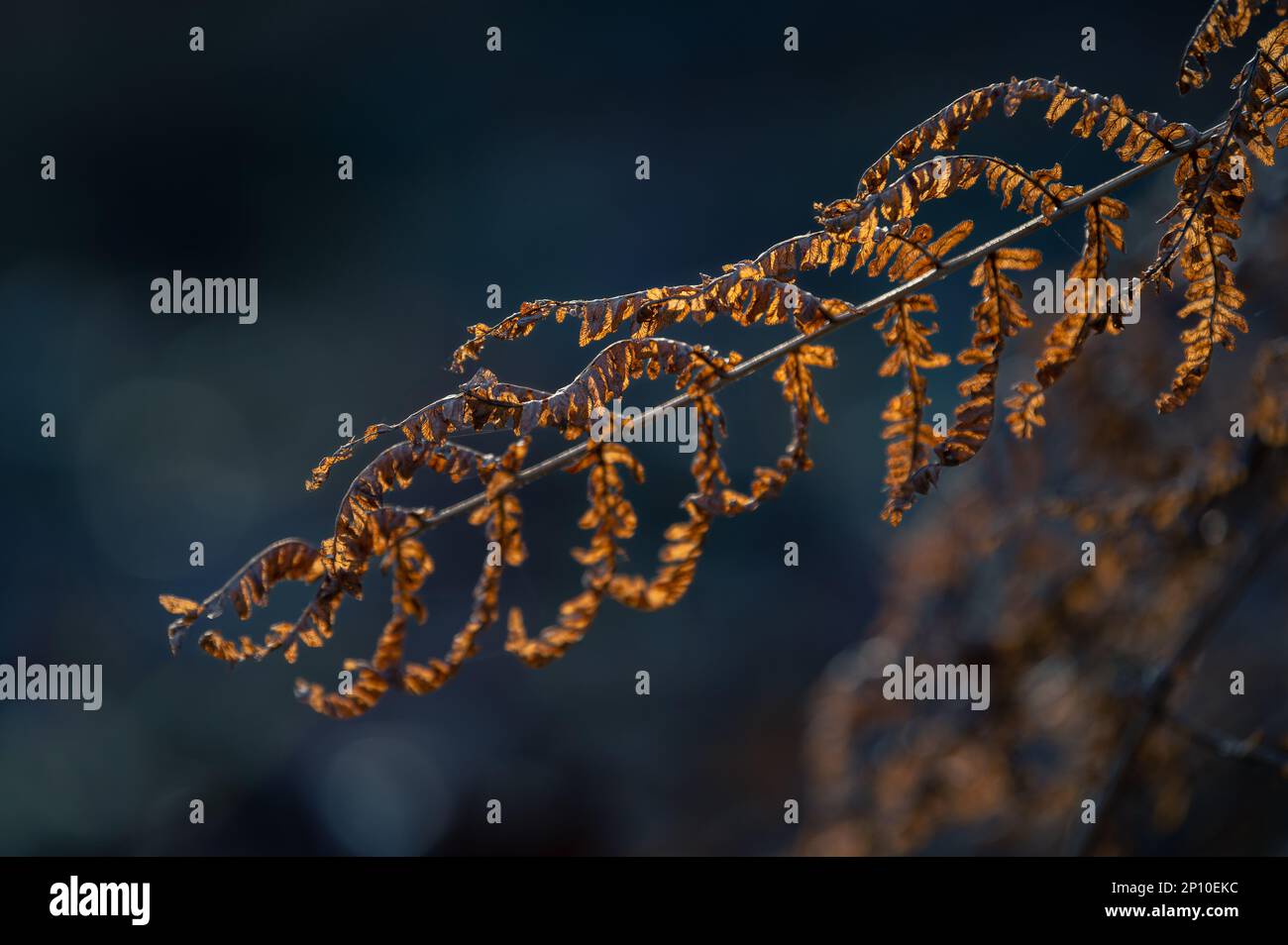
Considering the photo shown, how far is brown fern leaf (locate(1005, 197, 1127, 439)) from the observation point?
1.28 m

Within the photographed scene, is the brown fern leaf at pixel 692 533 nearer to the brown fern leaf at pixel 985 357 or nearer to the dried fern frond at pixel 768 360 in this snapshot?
the dried fern frond at pixel 768 360

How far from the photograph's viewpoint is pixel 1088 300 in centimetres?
130

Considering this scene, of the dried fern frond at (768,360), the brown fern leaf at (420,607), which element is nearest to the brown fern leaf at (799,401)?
the dried fern frond at (768,360)

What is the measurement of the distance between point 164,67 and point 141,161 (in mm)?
903

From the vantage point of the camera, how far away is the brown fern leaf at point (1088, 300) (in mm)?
1280

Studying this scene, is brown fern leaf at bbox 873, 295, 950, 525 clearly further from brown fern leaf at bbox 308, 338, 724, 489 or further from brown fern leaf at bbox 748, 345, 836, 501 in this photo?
brown fern leaf at bbox 308, 338, 724, 489

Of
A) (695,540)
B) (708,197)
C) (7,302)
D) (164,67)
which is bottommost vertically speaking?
(695,540)

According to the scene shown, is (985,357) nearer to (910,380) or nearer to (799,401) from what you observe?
(910,380)

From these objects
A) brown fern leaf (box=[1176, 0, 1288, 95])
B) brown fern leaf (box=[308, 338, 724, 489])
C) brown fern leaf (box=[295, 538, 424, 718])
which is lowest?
brown fern leaf (box=[295, 538, 424, 718])

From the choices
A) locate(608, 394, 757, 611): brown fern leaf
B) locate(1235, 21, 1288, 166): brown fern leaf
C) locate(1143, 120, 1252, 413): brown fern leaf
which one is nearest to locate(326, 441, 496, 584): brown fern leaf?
locate(608, 394, 757, 611): brown fern leaf

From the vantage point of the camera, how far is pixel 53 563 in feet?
24.4
